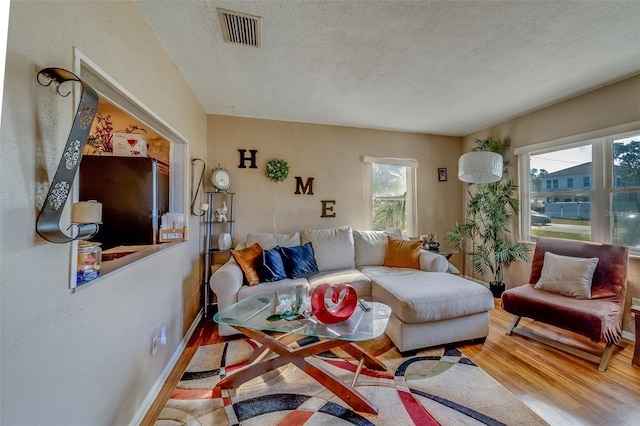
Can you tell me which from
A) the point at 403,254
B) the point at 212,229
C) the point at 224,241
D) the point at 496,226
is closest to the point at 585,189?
the point at 496,226

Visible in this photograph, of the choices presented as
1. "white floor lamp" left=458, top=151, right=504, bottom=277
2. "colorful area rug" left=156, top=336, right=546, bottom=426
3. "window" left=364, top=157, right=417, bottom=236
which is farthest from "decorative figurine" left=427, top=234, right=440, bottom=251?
"colorful area rug" left=156, top=336, right=546, bottom=426

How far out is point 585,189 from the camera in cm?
261

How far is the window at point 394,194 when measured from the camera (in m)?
3.78

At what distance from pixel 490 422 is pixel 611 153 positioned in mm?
2848

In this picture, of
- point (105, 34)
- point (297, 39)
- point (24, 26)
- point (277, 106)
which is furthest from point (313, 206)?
point (24, 26)

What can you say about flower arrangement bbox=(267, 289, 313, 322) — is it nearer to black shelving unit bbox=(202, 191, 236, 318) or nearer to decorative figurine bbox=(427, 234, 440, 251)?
black shelving unit bbox=(202, 191, 236, 318)

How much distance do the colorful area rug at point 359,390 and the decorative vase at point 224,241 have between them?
121cm

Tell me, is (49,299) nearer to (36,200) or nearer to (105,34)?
(36,200)

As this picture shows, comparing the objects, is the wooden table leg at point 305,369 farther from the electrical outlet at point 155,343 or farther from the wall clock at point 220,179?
the wall clock at point 220,179

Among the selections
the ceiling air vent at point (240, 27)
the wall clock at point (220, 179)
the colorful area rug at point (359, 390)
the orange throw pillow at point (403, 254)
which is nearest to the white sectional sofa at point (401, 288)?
the orange throw pillow at point (403, 254)

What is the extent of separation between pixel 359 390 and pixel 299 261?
1.36 m

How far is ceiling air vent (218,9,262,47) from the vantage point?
5.04 feet

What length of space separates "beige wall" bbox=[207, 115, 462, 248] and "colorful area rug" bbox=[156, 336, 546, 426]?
1850mm

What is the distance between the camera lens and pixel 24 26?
762 millimetres
